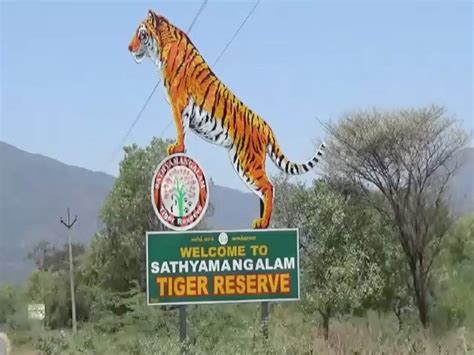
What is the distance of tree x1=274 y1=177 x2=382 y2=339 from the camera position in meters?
28.6

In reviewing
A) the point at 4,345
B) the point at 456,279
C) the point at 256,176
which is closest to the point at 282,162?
the point at 256,176

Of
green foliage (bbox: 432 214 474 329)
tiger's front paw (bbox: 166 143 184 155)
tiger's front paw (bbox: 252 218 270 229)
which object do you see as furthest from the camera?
green foliage (bbox: 432 214 474 329)

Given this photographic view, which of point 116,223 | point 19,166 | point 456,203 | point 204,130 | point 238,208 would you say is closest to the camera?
point 204,130

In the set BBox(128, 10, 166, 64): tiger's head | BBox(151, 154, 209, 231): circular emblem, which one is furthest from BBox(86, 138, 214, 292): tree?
BBox(151, 154, 209, 231): circular emblem

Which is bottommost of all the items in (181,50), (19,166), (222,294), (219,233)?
(222,294)

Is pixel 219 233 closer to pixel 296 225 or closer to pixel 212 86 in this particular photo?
pixel 212 86

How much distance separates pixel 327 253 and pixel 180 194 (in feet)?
43.8

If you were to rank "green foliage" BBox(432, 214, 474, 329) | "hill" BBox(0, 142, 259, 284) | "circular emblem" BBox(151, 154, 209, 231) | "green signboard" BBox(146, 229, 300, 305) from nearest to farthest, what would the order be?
1. "green signboard" BBox(146, 229, 300, 305)
2. "circular emblem" BBox(151, 154, 209, 231)
3. "green foliage" BBox(432, 214, 474, 329)
4. "hill" BBox(0, 142, 259, 284)

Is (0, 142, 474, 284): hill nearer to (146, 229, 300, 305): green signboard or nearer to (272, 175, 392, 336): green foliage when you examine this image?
(272, 175, 392, 336): green foliage

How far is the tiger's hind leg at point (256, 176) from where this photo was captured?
17703mm

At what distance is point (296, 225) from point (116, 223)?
10028 mm

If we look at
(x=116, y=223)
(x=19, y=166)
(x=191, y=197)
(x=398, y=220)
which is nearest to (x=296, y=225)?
(x=398, y=220)

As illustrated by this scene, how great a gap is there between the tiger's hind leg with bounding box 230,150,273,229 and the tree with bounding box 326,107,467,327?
1279 centimetres

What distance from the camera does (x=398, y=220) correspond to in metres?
30.1
